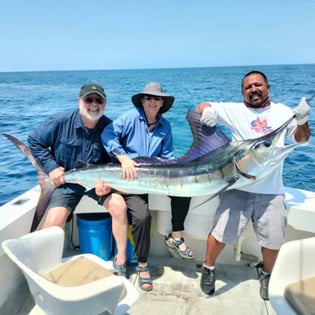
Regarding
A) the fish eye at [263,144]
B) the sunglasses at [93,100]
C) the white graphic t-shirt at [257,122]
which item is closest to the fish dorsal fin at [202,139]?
the white graphic t-shirt at [257,122]

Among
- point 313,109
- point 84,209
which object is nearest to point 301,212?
point 84,209

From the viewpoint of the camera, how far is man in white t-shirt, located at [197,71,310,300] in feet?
7.41

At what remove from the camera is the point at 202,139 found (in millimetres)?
2389

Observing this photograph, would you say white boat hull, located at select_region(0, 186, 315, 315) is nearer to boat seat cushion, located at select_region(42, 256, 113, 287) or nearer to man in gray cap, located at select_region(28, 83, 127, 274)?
man in gray cap, located at select_region(28, 83, 127, 274)

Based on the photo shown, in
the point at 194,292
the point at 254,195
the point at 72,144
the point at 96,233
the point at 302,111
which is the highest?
the point at 302,111

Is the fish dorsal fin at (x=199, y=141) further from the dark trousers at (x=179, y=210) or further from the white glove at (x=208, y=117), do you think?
the dark trousers at (x=179, y=210)

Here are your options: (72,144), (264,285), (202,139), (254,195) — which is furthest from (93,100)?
(264,285)

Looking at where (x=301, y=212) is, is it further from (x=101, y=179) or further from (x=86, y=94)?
(x=86, y=94)

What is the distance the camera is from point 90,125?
A: 8.48 ft

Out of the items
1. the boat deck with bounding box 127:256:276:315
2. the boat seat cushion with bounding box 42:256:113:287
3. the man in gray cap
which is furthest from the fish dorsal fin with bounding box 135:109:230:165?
the boat deck with bounding box 127:256:276:315

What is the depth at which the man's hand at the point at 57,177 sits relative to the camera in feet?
7.97

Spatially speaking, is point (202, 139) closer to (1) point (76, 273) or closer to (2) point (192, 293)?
(2) point (192, 293)

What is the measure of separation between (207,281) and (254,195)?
67 cm

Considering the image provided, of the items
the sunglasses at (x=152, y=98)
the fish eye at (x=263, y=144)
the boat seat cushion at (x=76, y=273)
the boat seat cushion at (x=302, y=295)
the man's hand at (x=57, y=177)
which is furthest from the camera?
the sunglasses at (x=152, y=98)
